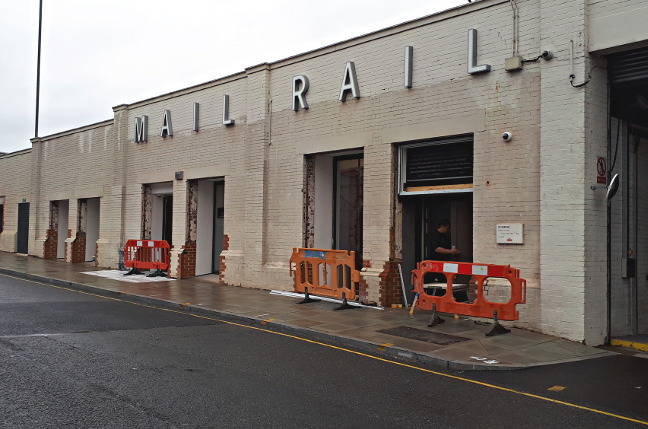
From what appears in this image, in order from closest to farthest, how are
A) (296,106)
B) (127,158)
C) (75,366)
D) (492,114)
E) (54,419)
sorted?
(54,419) < (75,366) < (492,114) < (296,106) < (127,158)

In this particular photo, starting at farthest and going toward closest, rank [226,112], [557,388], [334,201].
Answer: [226,112] → [334,201] → [557,388]

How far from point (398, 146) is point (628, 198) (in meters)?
4.53

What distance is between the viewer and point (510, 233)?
10016 mm

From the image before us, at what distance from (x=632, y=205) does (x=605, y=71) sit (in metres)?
2.47

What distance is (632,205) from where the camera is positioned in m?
10.1

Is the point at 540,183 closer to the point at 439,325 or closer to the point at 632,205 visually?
the point at 632,205

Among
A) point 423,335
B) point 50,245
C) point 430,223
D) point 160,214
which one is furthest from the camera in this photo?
point 50,245

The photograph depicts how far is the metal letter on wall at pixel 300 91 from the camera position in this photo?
1398cm

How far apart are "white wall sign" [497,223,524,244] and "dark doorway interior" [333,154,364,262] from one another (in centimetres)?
422

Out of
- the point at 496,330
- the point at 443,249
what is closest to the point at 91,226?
the point at 443,249

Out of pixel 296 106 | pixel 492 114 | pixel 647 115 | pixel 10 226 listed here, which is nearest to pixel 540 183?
pixel 492 114

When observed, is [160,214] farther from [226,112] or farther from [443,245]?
[443,245]

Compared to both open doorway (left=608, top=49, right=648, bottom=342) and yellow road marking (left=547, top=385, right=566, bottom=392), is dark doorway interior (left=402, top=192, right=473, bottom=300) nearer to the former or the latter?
open doorway (left=608, top=49, right=648, bottom=342)

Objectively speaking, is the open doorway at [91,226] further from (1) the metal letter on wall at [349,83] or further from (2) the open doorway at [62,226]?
(1) the metal letter on wall at [349,83]
